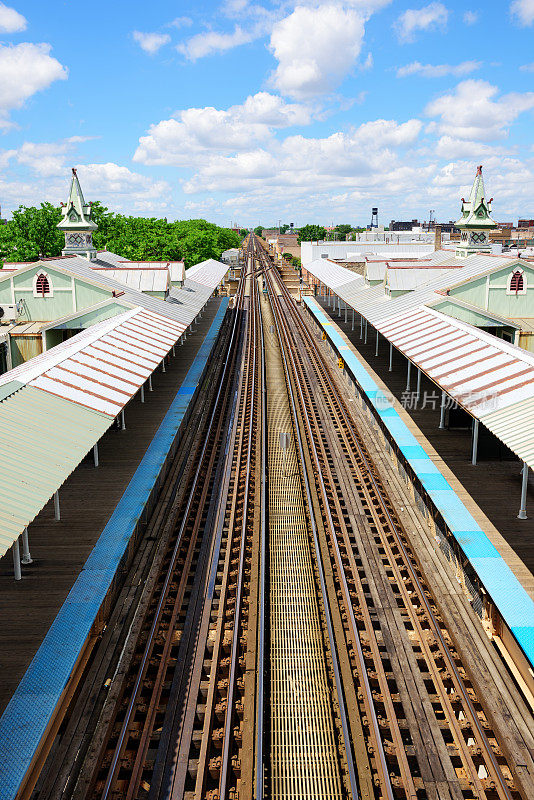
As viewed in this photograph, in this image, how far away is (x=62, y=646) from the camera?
30.9ft

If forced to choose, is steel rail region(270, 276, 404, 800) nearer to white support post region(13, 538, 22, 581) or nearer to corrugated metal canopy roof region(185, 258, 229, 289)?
white support post region(13, 538, 22, 581)

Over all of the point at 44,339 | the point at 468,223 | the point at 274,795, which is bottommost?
the point at 274,795

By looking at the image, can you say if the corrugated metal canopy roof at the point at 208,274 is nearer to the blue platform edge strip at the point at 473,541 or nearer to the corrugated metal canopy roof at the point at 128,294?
the corrugated metal canopy roof at the point at 128,294

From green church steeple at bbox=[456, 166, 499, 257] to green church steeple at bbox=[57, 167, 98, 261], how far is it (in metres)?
22.1

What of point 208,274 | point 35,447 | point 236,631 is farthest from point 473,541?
point 208,274

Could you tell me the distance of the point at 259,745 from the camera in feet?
28.0

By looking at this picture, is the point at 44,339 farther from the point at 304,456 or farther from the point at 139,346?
the point at 304,456

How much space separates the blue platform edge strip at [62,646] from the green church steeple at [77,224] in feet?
80.0

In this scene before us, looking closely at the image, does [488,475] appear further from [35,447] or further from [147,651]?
[35,447]

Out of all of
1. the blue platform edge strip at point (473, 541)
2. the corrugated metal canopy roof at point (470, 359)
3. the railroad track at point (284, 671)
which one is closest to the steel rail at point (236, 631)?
the railroad track at point (284, 671)

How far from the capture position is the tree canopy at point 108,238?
55.8m

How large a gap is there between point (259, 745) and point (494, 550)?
20.3ft

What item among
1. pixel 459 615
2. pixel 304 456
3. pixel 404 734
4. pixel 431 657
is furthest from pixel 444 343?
pixel 404 734

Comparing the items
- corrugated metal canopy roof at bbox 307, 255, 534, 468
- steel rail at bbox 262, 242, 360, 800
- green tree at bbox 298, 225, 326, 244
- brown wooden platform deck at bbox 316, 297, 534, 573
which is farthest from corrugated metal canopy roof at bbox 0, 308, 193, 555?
green tree at bbox 298, 225, 326, 244
